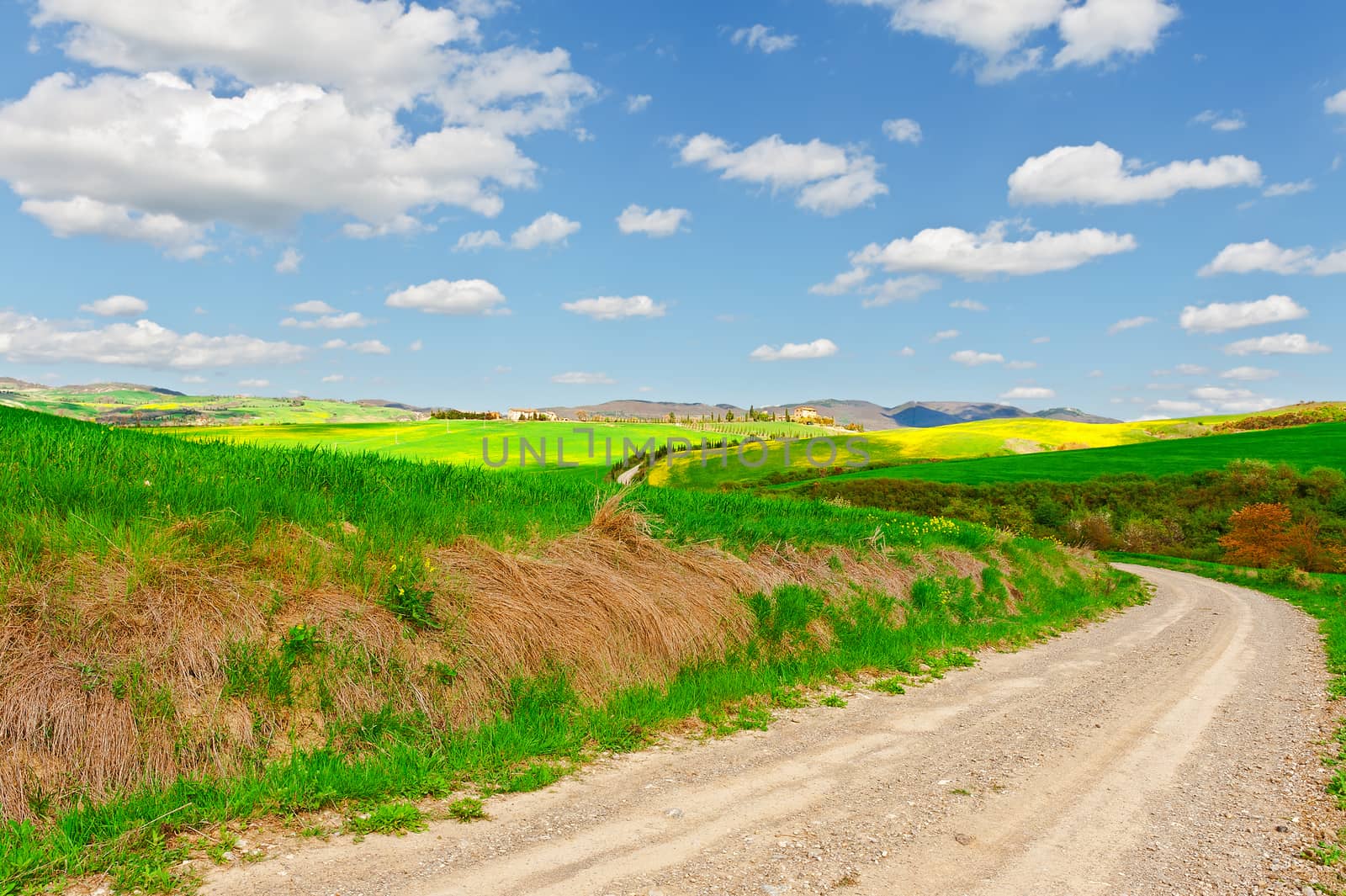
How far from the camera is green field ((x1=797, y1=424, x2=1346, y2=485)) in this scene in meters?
65.9

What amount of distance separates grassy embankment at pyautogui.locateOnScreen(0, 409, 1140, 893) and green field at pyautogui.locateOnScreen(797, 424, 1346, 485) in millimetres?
57662

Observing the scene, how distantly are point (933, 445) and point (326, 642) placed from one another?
9151 centimetres

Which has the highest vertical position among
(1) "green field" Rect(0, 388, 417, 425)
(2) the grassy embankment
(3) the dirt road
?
(1) "green field" Rect(0, 388, 417, 425)

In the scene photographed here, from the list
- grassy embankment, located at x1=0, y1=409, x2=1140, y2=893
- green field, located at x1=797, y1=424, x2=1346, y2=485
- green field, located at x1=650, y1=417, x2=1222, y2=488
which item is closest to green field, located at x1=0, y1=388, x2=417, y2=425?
green field, located at x1=650, y1=417, x2=1222, y2=488

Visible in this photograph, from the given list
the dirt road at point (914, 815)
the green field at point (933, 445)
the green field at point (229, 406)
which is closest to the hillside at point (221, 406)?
the green field at point (229, 406)

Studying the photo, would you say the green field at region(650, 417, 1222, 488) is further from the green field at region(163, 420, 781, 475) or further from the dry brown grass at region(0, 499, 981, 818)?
the dry brown grass at region(0, 499, 981, 818)

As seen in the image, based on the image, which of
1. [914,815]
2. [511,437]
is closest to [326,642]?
[914,815]

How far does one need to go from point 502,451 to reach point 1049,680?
2802 inches

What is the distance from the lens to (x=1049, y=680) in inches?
436

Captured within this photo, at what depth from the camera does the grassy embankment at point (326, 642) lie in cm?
522

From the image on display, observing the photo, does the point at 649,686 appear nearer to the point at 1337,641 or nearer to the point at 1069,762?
the point at 1069,762

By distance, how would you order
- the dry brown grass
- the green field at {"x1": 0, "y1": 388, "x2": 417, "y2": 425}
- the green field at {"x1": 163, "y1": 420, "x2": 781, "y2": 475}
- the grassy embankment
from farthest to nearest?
the green field at {"x1": 0, "y1": 388, "x2": 417, "y2": 425} → the green field at {"x1": 163, "y1": 420, "x2": 781, "y2": 475} → the dry brown grass → the grassy embankment

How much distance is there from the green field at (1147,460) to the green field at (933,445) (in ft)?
25.2

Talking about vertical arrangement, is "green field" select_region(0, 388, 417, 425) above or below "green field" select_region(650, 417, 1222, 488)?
above
